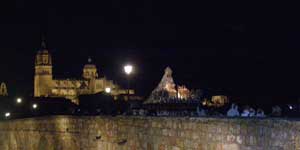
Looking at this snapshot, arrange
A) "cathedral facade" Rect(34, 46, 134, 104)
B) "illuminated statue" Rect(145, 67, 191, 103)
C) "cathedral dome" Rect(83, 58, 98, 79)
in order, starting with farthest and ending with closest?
"cathedral dome" Rect(83, 58, 98, 79)
"cathedral facade" Rect(34, 46, 134, 104)
"illuminated statue" Rect(145, 67, 191, 103)

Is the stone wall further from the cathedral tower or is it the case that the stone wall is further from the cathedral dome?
the cathedral dome

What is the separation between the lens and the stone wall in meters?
11.6

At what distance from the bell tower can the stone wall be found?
127913 mm

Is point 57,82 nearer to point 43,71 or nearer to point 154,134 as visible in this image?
point 43,71

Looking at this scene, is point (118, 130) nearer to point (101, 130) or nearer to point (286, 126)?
point (101, 130)

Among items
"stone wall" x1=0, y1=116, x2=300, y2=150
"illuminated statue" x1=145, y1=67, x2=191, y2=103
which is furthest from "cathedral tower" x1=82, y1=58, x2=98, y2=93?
"stone wall" x1=0, y1=116, x2=300, y2=150

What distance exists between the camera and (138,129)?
53.7ft

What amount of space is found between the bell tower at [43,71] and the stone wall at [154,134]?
128m

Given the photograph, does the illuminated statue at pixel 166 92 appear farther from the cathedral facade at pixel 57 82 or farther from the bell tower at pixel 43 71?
the bell tower at pixel 43 71

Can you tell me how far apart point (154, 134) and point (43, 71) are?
14056 cm

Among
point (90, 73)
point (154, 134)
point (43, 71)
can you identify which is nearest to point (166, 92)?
point (154, 134)

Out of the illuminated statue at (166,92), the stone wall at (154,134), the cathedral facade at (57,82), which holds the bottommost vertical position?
the stone wall at (154,134)

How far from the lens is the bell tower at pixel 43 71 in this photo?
153 m

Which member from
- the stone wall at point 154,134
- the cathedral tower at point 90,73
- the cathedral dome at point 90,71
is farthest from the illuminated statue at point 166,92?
the cathedral dome at point 90,71
